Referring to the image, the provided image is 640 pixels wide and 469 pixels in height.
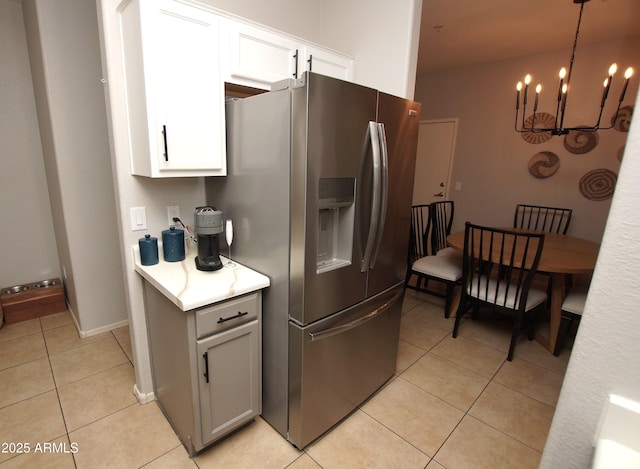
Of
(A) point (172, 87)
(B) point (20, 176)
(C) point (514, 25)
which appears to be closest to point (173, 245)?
(A) point (172, 87)

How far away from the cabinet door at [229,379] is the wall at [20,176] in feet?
8.40

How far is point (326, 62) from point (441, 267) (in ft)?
6.94

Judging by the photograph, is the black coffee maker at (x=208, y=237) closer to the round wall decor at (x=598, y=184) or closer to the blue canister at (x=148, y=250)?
the blue canister at (x=148, y=250)

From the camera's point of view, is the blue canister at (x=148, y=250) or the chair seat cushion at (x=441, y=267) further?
the chair seat cushion at (x=441, y=267)

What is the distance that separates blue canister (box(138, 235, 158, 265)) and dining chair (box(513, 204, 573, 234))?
13.3 ft

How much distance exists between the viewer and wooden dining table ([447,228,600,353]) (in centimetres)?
237

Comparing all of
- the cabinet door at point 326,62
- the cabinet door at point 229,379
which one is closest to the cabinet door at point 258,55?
the cabinet door at point 326,62

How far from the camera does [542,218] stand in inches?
161

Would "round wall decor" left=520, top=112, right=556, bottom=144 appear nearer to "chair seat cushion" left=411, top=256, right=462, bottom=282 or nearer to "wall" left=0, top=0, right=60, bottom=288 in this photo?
"chair seat cushion" left=411, top=256, right=462, bottom=282

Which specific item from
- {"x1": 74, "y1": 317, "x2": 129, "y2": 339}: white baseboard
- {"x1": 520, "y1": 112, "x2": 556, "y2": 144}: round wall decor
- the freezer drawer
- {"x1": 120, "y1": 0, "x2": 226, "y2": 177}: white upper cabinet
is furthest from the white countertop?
{"x1": 520, "y1": 112, "x2": 556, "y2": 144}: round wall decor

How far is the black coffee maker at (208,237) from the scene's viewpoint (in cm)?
168

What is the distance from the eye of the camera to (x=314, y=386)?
1.63 metres

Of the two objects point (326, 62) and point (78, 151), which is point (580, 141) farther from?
point (78, 151)

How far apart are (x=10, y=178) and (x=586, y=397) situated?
152 inches
